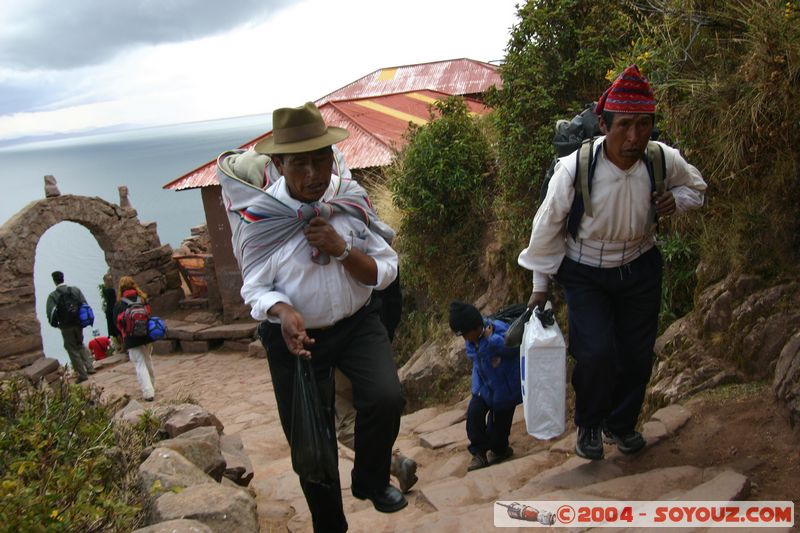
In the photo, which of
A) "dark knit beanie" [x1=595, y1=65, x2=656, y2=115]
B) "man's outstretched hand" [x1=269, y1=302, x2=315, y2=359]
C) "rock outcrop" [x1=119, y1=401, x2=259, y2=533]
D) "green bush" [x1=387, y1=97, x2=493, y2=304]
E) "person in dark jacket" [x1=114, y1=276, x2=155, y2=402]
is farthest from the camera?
"person in dark jacket" [x1=114, y1=276, x2=155, y2=402]

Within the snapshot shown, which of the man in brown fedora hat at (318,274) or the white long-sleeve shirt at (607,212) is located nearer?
the man in brown fedora hat at (318,274)

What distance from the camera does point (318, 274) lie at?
3352 millimetres

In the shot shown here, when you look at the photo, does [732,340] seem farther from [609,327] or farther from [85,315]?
[85,315]

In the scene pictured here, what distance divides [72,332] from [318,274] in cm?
1151

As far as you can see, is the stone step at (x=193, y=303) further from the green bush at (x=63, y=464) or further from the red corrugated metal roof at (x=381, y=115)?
the green bush at (x=63, y=464)

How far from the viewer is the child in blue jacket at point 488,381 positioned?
16.5ft

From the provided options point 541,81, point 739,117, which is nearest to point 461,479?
point 739,117

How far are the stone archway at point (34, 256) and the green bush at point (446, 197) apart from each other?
8.60 meters

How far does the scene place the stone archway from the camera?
46.2ft

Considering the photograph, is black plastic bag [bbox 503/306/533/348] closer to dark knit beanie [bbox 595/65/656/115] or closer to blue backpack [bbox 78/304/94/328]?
dark knit beanie [bbox 595/65/656/115]

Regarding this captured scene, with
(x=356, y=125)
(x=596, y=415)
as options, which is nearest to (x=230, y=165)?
(x=596, y=415)

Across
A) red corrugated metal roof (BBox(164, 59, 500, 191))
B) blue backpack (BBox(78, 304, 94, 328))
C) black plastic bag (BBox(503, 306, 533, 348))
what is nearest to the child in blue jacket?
black plastic bag (BBox(503, 306, 533, 348))

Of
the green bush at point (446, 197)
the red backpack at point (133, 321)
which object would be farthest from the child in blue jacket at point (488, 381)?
the red backpack at point (133, 321)

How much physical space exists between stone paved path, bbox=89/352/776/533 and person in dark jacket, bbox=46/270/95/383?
215 inches
